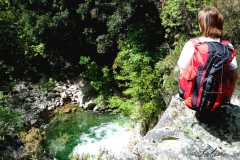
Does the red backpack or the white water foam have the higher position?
the red backpack

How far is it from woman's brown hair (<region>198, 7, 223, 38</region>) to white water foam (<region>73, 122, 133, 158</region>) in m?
7.91

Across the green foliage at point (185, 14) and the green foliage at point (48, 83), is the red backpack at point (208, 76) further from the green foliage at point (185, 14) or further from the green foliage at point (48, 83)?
the green foliage at point (48, 83)

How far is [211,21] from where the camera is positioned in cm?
262

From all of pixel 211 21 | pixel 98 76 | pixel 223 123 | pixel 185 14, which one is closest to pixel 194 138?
pixel 223 123

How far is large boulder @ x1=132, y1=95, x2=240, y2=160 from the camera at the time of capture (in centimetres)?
281

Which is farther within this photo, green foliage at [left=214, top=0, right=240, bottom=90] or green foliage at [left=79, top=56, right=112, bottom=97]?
green foliage at [left=79, top=56, right=112, bottom=97]

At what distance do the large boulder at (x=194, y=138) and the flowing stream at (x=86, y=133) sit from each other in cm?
626

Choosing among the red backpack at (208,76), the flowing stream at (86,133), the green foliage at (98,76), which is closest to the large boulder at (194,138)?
the red backpack at (208,76)

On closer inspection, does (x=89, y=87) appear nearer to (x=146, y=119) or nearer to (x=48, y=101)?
(x=48, y=101)

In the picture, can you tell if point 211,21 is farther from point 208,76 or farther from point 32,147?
point 32,147

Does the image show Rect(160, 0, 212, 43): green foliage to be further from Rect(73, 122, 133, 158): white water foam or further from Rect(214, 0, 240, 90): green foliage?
Rect(73, 122, 133, 158): white water foam

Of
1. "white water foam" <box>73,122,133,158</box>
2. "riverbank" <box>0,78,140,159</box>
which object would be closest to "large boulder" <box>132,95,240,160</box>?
"white water foam" <box>73,122,133,158</box>

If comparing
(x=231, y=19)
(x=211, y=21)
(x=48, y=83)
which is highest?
(x=231, y=19)

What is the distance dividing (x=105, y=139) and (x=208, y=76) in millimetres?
8609
